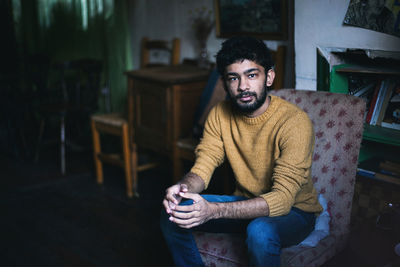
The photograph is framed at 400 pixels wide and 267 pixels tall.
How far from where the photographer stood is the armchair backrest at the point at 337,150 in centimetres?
151

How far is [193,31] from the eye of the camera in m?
3.34

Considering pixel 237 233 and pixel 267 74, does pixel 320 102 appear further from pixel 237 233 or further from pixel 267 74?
pixel 237 233

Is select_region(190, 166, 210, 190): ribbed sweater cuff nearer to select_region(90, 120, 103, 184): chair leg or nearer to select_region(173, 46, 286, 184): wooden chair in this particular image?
select_region(173, 46, 286, 184): wooden chair

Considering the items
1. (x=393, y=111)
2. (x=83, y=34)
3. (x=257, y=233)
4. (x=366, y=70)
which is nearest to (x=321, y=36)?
(x=366, y=70)

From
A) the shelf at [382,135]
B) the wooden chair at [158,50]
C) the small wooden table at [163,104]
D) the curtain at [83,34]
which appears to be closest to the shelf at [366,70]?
the shelf at [382,135]

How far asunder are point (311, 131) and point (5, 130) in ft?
13.4

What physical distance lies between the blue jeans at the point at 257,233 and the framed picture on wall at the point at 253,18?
1375 millimetres

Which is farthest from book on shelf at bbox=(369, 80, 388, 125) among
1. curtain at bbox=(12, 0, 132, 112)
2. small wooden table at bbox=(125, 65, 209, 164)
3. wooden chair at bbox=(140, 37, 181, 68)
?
curtain at bbox=(12, 0, 132, 112)

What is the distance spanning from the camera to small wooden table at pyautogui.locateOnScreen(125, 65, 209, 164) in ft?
8.48

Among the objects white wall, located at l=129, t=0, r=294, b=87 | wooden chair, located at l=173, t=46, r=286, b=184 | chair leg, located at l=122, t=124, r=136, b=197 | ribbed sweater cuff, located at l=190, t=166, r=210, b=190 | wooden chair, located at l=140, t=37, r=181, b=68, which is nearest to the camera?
ribbed sweater cuff, located at l=190, t=166, r=210, b=190

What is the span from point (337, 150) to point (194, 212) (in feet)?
2.11

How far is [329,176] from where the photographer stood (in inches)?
62.4

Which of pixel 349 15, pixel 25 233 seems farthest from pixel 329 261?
pixel 25 233

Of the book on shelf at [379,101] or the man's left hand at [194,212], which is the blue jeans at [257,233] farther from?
the book on shelf at [379,101]
